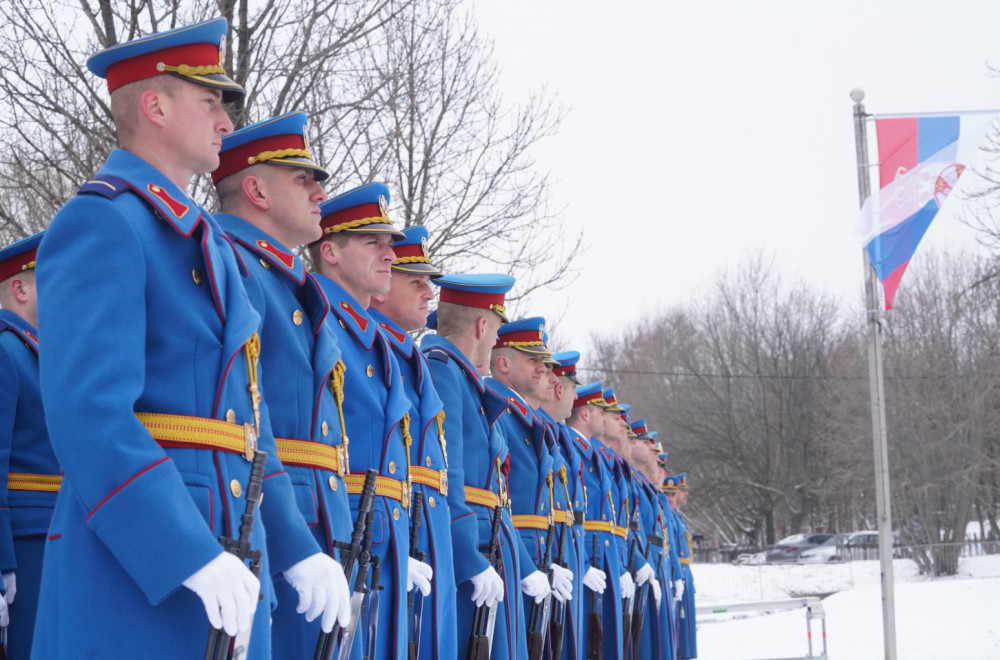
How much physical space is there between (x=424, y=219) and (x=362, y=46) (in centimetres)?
244

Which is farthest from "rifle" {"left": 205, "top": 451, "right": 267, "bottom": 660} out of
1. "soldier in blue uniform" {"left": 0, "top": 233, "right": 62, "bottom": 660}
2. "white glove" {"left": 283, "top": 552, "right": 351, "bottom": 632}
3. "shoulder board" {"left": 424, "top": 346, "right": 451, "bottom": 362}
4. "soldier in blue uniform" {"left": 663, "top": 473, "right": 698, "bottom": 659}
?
"soldier in blue uniform" {"left": 663, "top": 473, "right": 698, "bottom": 659}

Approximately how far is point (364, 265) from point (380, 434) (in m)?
0.71

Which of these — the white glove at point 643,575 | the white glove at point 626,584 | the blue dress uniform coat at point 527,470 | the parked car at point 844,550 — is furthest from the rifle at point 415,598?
the parked car at point 844,550

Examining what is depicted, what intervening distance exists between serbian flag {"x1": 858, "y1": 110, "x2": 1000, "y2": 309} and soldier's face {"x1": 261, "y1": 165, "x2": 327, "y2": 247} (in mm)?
9962

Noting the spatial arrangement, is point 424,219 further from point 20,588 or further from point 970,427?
point 970,427

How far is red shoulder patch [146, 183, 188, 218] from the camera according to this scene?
9.07 ft

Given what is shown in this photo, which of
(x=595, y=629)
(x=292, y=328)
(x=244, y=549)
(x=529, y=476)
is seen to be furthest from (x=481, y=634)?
(x=595, y=629)

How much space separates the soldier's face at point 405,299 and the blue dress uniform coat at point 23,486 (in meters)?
1.52

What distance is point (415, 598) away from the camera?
14.0 feet

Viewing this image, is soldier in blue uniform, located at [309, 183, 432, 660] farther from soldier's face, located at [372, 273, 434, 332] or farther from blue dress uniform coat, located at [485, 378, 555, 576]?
blue dress uniform coat, located at [485, 378, 555, 576]

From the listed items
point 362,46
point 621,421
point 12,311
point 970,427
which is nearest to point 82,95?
point 362,46

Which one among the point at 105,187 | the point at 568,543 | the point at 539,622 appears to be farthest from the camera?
the point at 568,543

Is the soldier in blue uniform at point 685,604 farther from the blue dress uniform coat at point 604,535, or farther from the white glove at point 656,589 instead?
the blue dress uniform coat at point 604,535

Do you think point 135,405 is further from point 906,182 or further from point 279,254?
point 906,182
